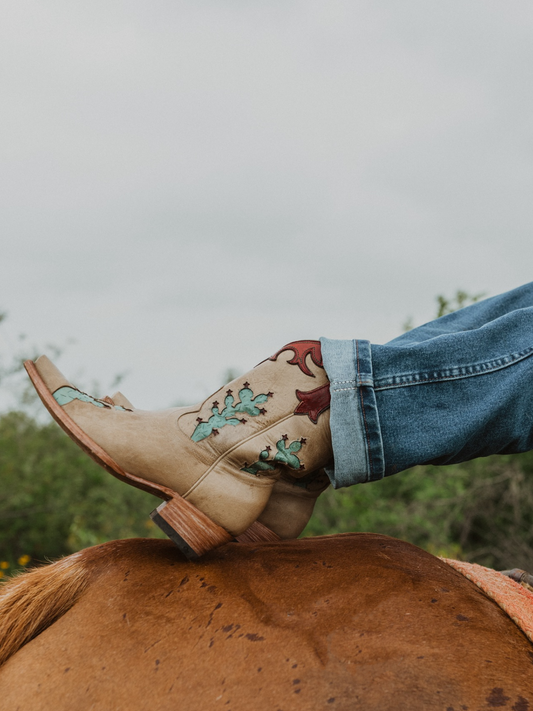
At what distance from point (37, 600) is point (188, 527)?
304 millimetres

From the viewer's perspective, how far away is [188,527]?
1.11 metres

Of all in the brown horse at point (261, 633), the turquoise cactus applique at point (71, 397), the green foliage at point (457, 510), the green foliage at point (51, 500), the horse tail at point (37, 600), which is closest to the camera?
the brown horse at point (261, 633)

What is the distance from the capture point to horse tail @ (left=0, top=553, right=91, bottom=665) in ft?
3.56

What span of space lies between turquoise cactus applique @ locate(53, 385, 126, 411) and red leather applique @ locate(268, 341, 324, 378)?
1.17 ft

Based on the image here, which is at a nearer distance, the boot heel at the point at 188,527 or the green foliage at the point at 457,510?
the boot heel at the point at 188,527

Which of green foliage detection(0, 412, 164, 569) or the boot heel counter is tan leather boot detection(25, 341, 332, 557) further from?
green foliage detection(0, 412, 164, 569)

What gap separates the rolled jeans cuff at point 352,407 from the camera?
1125mm

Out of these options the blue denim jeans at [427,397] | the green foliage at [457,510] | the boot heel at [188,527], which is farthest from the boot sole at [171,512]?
the green foliage at [457,510]

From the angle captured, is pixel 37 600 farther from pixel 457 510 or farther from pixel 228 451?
pixel 457 510

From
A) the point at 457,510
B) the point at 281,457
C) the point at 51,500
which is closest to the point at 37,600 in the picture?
the point at 281,457

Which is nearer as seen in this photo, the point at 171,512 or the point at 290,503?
the point at 171,512

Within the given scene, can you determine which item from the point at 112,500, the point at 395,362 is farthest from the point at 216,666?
the point at 112,500

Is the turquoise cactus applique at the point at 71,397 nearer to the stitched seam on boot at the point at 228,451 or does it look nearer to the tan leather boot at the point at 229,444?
the tan leather boot at the point at 229,444

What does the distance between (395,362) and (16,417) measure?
5.40 metres
